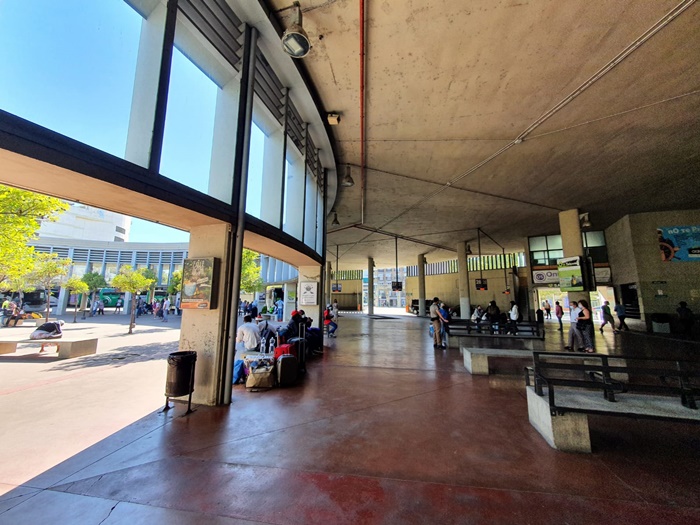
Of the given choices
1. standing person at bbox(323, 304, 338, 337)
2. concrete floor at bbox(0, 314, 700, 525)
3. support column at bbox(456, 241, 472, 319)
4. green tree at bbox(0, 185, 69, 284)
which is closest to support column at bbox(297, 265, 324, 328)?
standing person at bbox(323, 304, 338, 337)

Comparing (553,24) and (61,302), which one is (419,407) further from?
(61,302)

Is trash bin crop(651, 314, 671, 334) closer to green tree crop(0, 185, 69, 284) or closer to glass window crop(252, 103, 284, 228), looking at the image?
glass window crop(252, 103, 284, 228)

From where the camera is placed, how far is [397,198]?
504 inches

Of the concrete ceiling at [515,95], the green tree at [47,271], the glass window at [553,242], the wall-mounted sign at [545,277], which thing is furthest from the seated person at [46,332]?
the glass window at [553,242]

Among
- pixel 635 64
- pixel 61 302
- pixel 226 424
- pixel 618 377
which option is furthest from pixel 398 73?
pixel 61 302

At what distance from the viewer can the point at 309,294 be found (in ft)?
32.5

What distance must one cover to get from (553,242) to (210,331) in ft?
73.0

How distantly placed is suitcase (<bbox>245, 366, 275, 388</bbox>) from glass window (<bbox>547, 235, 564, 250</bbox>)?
69.4 feet

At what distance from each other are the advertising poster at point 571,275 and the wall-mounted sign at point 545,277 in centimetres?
739

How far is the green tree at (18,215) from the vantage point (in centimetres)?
723

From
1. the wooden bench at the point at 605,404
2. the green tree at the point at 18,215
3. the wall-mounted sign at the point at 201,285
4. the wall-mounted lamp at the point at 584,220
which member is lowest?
the wooden bench at the point at 605,404

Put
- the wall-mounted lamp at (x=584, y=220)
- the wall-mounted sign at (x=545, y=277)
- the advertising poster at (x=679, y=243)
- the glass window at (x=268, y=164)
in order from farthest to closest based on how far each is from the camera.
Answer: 1. the wall-mounted sign at (x=545, y=277)
2. the advertising poster at (x=679, y=243)
3. the wall-mounted lamp at (x=584, y=220)
4. the glass window at (x=268, y=164)

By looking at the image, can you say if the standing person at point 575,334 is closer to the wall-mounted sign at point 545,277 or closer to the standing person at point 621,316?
the standing person at point 621,316

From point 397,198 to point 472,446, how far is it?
10824mm
